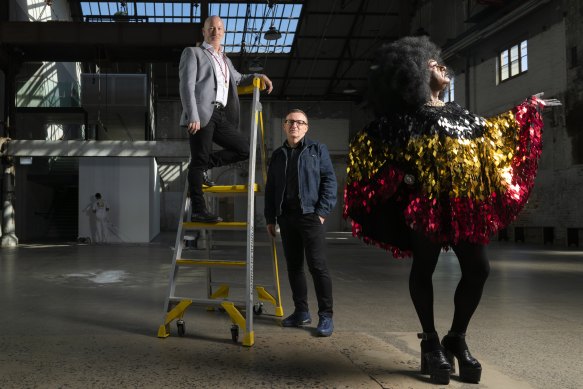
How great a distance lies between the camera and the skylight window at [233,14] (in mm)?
23984

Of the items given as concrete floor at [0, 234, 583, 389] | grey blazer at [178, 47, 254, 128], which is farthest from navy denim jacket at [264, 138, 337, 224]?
concrete floor at [0, 234, 583, 389]

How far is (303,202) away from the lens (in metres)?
3.55

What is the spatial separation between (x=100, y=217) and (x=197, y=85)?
13.9 meters

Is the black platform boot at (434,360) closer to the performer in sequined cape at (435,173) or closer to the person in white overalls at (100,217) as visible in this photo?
the performer in sequined cape at (435,173)

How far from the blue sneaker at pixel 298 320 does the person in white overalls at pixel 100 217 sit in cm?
1376

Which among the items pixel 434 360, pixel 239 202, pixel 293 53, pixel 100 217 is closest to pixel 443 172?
pixel 434 360

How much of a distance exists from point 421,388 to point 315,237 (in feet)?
4.71

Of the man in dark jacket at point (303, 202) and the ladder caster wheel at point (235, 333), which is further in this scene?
the man in dark jacket at point (303, 202)

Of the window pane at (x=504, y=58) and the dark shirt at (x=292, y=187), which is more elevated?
the window pane at (x=504, y=58)

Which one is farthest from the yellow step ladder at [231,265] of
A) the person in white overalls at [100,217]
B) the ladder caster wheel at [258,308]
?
the person in white overalls at [100,217]

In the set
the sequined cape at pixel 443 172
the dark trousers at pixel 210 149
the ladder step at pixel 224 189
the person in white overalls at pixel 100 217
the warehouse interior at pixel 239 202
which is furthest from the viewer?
the person in white overalls at pixel 100 217

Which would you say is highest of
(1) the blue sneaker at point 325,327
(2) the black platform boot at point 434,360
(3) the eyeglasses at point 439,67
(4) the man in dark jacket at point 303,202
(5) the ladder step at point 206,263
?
(3) the eyeglasses at point 439,67

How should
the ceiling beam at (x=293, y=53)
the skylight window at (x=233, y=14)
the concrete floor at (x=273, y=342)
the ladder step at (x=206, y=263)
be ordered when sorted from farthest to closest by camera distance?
the ceiling beam at (x=293, y=53) → the skylight window at (x=233, y=14) → the ladder step at (x=206, y=263) → the concrete floor at (x=273, y=342)

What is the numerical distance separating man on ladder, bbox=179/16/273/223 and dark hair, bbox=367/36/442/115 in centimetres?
142
